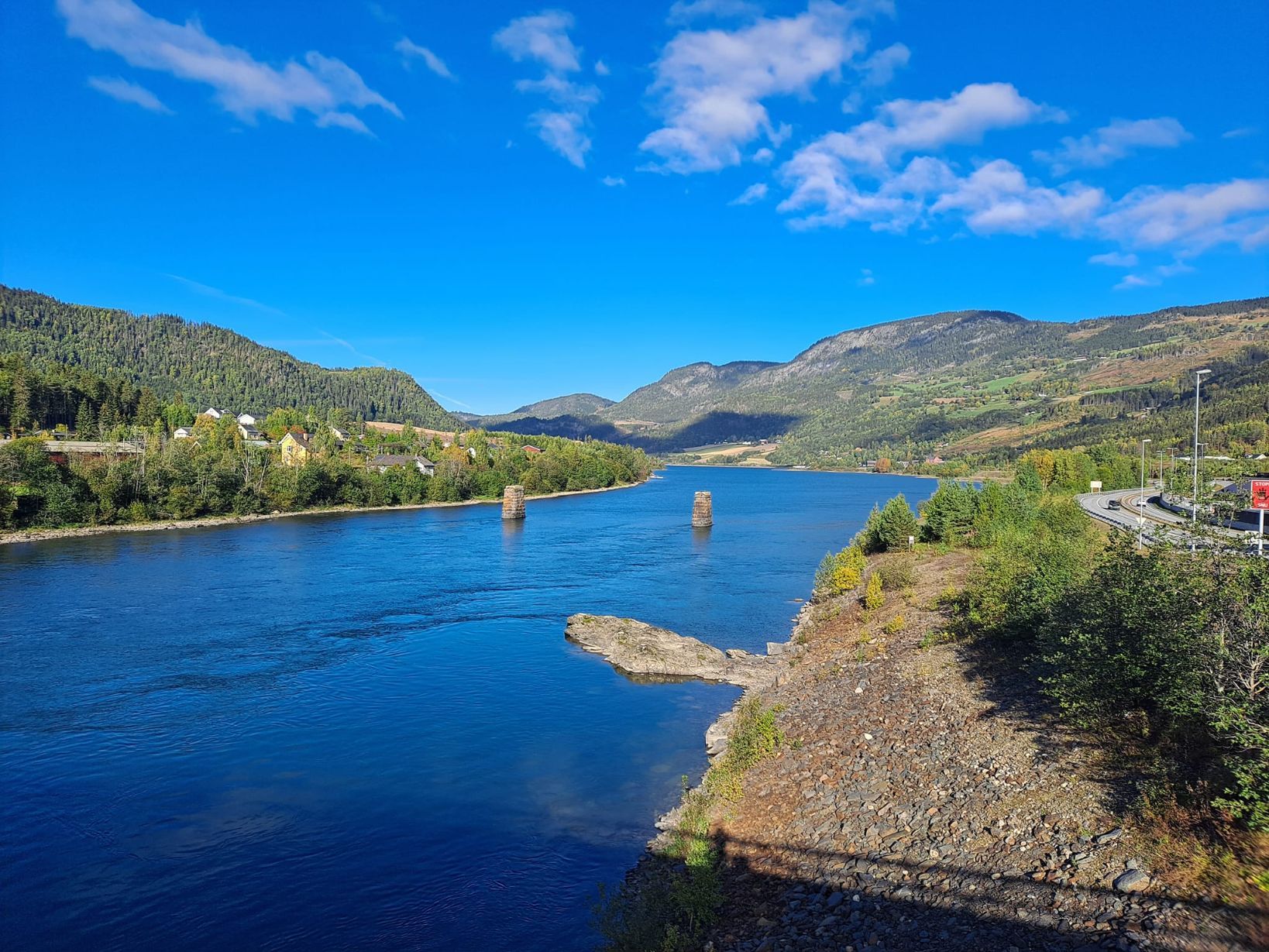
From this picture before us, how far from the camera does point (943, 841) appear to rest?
11242 millimetres

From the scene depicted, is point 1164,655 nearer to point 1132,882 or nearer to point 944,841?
point 1132,882

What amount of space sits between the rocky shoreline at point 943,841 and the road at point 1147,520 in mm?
3864

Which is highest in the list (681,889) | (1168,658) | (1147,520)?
(1168,658)

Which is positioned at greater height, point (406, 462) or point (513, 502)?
point (406, 462)

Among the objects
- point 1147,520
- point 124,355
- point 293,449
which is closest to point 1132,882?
point 1147,520

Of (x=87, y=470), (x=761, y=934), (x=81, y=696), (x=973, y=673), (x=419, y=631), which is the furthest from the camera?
(x=87, y=470)

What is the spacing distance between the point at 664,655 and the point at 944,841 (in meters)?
16.1

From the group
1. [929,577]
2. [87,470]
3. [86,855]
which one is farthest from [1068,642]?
[87,470]

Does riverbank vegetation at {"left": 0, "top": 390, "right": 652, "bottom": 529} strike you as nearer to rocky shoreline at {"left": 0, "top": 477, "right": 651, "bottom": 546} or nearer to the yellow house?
rocky shoreline at {"left": 0, "top": 477, "right": 651, "bottom": 546}

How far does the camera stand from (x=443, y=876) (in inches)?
529

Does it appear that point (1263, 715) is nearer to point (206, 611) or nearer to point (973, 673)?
point (973, 673)

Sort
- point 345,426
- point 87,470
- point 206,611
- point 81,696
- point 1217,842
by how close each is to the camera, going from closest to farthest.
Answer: point 1217,842 < point 81,696 < point 206,611 < point 87,470 < point 345,426

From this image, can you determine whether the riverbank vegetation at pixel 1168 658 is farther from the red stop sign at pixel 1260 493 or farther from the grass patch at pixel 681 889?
the grass patch at pixel 681 889

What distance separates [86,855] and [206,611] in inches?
858
